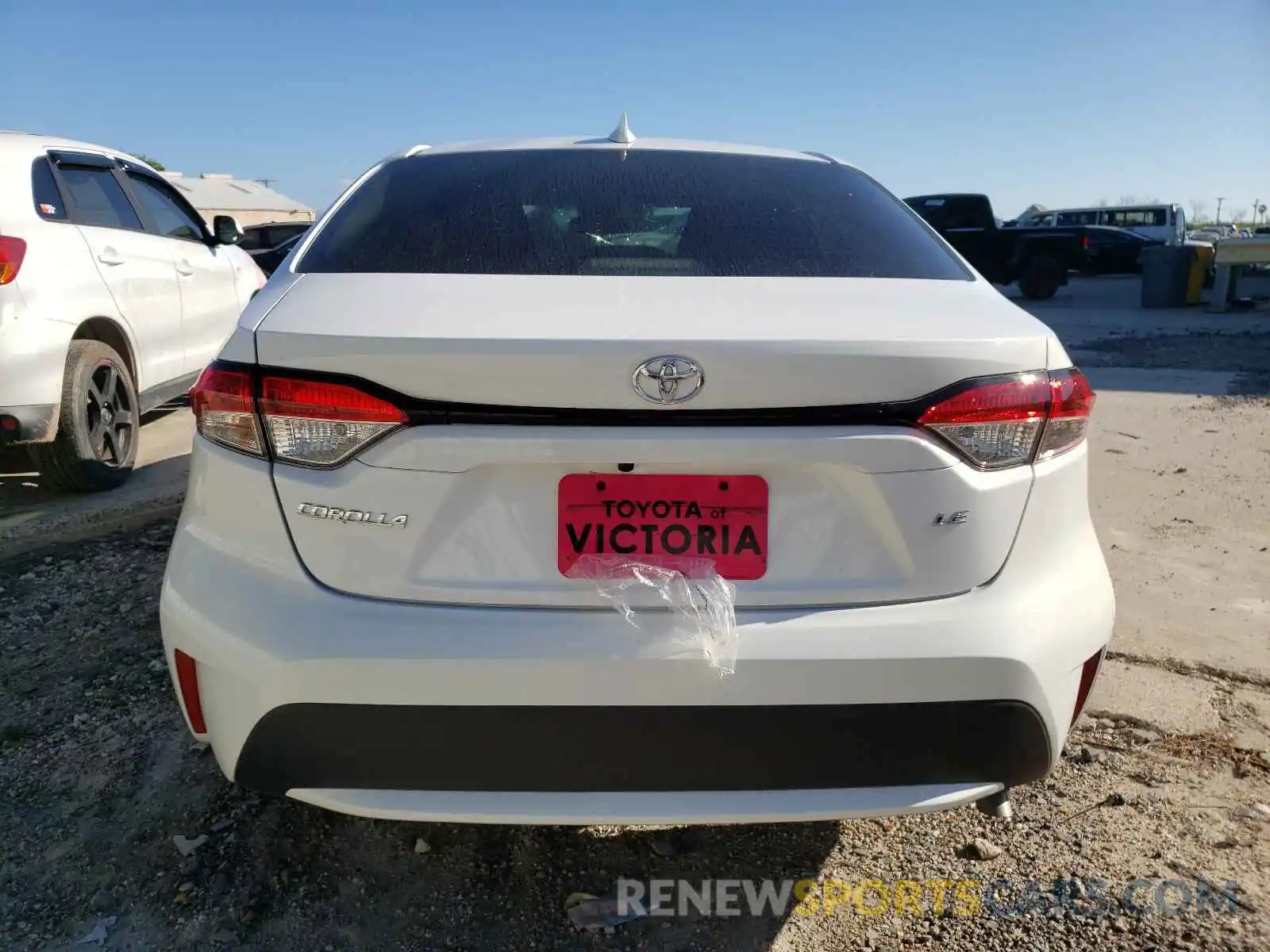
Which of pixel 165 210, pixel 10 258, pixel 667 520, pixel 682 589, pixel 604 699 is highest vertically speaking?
pixel 165 210

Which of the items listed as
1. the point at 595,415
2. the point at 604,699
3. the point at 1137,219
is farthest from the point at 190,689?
the point at 1137,219

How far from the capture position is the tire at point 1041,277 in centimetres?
1722

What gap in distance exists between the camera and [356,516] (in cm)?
154

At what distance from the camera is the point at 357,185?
238 centimetres

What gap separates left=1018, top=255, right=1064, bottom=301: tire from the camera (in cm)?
1722

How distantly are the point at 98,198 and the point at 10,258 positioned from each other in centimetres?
105

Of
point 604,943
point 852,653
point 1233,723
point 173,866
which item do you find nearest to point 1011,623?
point 852,653

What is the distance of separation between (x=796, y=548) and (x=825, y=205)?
108cm

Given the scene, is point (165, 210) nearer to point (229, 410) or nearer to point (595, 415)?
point (229, 410)

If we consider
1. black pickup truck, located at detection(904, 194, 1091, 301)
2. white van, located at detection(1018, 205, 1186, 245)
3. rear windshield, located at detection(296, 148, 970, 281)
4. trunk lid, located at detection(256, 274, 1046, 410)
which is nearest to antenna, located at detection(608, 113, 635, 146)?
rear windshield, located at detection(296, 148, 970, 281)

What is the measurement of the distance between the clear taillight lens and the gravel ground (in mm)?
1015

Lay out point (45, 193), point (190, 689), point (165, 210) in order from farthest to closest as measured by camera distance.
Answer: point (165, 210) → point (45, 193) → point (190, 689)

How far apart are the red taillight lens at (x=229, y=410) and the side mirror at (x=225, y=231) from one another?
4.49 metres

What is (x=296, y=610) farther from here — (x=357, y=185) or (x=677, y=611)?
(x=357, y=185)
